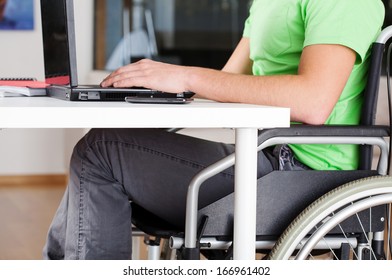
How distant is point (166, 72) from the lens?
4.80 ft

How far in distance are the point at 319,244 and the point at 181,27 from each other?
4477mm

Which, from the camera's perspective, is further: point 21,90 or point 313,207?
point 21,90

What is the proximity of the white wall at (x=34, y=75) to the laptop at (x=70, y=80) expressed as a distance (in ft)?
12.3

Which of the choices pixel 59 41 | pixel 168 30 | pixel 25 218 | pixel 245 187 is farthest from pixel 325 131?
pixel 168 30

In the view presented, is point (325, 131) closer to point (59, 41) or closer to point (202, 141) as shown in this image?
point (202, 141)

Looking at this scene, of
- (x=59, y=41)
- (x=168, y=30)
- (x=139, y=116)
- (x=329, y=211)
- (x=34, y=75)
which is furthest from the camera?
(x=168, y=30)

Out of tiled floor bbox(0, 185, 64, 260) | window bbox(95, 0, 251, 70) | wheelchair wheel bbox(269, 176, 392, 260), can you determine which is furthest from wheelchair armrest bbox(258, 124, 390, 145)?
window bbox(95, 0, 251, 70)

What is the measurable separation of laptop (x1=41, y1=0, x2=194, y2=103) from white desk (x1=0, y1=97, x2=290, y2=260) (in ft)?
0.39

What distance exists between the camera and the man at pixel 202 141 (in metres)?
1.45

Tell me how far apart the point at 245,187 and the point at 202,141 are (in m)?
0.34

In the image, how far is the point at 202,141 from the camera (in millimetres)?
1610

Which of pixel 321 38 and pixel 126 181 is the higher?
pixel 321 38

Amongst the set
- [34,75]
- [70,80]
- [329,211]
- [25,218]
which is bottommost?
[25,218]

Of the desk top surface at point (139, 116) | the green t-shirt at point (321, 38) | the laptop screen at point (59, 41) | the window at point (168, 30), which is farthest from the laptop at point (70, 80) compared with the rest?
the window at point (168, 30)
